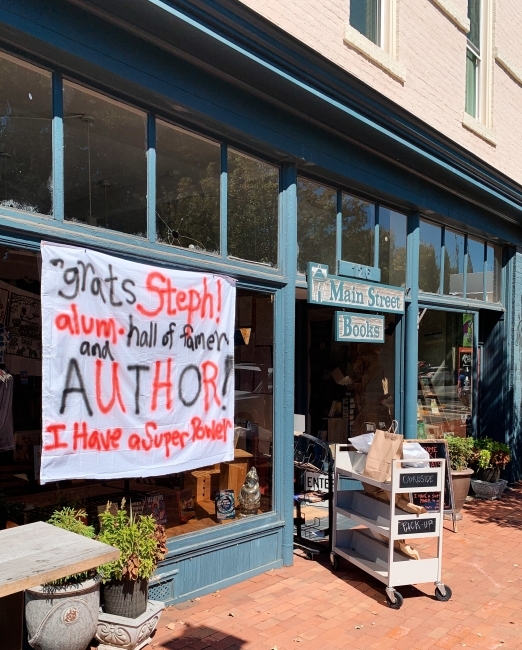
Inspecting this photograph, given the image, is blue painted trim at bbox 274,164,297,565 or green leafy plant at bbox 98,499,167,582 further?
blue painted trim at bbox 274,164,297,565

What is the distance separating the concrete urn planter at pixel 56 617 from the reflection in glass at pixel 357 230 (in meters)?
4.38

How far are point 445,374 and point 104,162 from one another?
6.11m

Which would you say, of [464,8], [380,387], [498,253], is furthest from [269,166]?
[498,253]

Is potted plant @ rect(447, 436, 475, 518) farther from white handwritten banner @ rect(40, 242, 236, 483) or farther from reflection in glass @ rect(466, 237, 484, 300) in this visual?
white handwritten banner @ rect(40, 242, 236, 483)

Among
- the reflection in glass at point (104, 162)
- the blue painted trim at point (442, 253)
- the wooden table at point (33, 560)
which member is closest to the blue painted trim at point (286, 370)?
the reflection in glass at point (104, 162)

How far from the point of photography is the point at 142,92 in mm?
4598

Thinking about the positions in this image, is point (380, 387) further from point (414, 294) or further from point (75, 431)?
point (75, 431)

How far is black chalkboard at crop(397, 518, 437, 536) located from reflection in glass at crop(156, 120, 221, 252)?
8.93ft

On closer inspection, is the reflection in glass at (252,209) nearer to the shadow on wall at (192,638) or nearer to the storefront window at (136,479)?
the storefront window at (136,479)

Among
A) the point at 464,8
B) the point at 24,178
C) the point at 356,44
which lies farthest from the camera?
the point at 464,8

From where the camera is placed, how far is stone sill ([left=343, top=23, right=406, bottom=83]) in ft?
20.4

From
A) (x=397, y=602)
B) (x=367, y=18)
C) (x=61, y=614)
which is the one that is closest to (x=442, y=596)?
(x=397, y=602)

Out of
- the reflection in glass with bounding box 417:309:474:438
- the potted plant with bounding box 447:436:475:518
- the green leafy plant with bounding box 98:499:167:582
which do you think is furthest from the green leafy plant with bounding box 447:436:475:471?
the green leafy plant with bounding box 98:499:167:582

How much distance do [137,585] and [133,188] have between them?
2.81 meters
